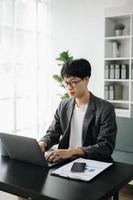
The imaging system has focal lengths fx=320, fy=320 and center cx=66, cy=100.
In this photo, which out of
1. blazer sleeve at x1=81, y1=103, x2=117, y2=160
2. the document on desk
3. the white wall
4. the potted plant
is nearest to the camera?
the document on desk

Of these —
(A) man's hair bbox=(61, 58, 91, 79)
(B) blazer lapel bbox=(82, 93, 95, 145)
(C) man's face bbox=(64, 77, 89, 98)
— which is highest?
(A) man's hair bbox=(61, 58, 91, 79)

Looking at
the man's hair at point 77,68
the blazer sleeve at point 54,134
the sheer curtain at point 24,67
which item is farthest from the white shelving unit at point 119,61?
the man's hair at point 77,68

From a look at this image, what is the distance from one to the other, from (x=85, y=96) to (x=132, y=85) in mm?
2215

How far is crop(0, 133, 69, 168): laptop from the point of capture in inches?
66.1

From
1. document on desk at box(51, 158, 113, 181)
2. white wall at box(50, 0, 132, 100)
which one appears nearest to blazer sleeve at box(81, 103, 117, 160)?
document on desk at box(51, 158, 113, 181)

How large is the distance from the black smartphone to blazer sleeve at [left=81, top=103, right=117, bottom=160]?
0.22 m

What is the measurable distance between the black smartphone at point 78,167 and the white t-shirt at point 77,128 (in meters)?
0.42

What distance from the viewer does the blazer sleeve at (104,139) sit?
6.17 feet

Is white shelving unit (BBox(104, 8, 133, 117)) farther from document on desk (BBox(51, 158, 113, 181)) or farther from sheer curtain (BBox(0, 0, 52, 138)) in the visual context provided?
document on desk (BBox(51, 158, 113, 181))

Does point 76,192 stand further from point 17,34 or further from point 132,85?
point 17,34

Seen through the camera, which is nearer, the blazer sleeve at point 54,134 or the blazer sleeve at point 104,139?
the blazer sleeve at point 104,139

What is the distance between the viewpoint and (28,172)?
1.65m

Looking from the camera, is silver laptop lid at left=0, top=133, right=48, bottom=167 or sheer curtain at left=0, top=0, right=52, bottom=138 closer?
silver laptop lid at left=0, top=133, right=48, bottom=167

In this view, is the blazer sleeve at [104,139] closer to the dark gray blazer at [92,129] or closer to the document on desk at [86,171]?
the dark gray blazer at [92,129]
